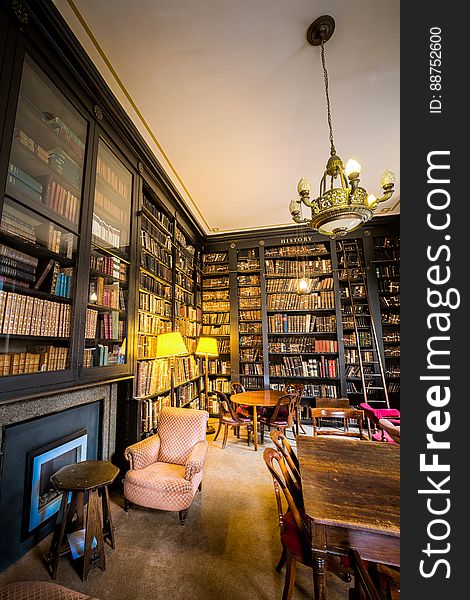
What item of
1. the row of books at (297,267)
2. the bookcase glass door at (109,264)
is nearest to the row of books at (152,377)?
the bookcase glass door at (109,264)

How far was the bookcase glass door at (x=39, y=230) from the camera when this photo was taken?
58.2 inches

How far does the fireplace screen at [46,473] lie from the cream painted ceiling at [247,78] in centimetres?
297

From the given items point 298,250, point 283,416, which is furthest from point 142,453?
point 298,250

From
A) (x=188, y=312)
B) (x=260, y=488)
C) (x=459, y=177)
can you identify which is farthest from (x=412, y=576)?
(x=188, y=312)

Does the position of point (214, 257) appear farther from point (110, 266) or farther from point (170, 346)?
point (110, 266)

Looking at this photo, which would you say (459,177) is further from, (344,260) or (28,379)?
(344,260)

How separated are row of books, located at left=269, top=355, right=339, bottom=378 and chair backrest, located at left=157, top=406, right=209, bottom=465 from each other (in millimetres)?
2581

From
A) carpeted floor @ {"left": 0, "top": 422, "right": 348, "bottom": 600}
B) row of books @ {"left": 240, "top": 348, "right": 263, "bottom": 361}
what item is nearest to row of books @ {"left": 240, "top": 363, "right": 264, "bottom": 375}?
row of books @ {"left": 240, "top": 348, "right": 263, "bottom": 361}

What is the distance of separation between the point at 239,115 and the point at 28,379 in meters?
2.79

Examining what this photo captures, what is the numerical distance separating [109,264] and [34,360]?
3.45 ft

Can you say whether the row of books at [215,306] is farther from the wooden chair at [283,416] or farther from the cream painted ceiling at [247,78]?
the cream painted ceiling at [247,78]

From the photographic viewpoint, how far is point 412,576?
0.63 meters

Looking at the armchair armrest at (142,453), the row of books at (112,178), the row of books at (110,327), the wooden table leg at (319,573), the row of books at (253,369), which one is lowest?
the armchair armrest at (142,453)

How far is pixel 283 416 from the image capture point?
3557mm
